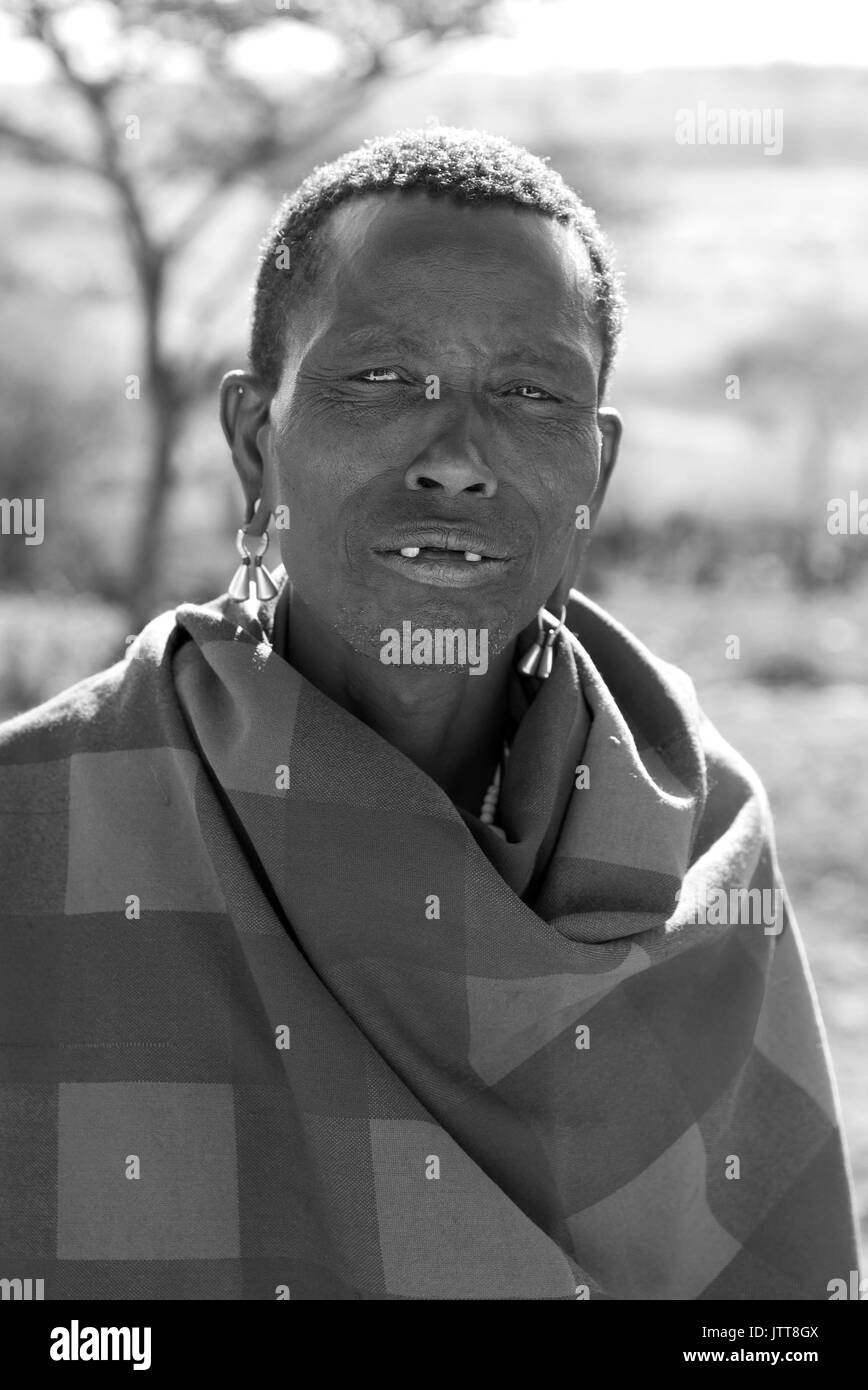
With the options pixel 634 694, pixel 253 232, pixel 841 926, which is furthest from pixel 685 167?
pixel 634 694

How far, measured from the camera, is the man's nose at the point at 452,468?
1.81 meters

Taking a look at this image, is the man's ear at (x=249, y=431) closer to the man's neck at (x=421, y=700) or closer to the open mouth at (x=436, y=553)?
the man's neck at (x=421, y=700)

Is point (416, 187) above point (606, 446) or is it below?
above

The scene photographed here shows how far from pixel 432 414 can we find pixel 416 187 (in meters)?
0.29

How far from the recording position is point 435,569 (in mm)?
1841

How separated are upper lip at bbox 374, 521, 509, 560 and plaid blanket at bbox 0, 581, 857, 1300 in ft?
0.78

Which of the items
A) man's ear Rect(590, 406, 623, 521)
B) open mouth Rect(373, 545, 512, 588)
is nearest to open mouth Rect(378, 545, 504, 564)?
open mouth Rect(373, 545, 512, 588)

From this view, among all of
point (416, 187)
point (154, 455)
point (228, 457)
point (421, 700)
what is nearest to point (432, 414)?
point (416, 187)

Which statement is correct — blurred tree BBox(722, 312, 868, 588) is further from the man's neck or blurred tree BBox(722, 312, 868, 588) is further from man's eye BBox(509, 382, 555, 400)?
man's eye BBox(509, 382, 555, 400)

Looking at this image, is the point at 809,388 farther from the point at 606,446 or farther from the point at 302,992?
the point at 302,992

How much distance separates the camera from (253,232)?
12.0 metres

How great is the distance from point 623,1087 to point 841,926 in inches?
130

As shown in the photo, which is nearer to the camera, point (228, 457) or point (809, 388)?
point (228, 457)

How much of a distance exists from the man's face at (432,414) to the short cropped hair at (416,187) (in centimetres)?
2
